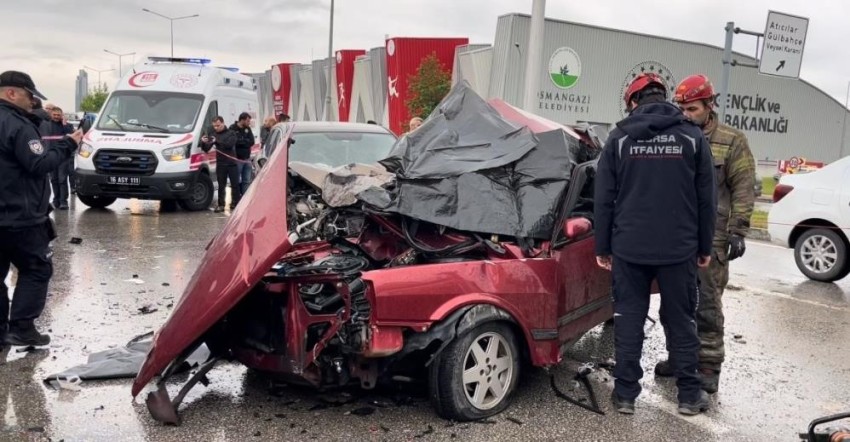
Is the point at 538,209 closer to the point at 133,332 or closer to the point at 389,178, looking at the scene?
the point at 389,178

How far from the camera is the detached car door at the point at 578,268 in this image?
4.26 meters

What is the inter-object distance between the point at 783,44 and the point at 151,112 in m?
11.3

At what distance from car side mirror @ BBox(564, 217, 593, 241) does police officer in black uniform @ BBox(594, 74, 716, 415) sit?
0.56 feet

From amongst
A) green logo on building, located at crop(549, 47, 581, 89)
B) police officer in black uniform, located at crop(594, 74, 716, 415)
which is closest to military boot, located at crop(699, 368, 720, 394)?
police officer in black uniform, located at crop(594, 74, 716, 415)

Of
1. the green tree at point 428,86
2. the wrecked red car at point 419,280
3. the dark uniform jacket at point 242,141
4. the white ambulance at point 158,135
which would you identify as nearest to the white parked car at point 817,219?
the wrecked red car at point 419,280

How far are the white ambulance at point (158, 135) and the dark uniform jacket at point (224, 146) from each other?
0.20 metres

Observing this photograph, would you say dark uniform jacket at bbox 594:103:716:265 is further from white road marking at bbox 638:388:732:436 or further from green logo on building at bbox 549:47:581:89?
green logo on building at bbox 549:47:581:89

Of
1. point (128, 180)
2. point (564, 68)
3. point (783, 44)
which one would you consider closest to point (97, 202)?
point (128, 180)

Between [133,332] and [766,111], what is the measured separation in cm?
4403

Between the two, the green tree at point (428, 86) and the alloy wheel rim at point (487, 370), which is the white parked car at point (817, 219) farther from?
the green tree at point (428, 86)

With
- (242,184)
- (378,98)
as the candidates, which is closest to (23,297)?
(242,184)

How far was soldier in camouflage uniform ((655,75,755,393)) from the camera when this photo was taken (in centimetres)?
454

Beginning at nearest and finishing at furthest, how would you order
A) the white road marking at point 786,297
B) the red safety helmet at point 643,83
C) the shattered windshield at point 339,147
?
the red safety helmet at point 643,83, the white road marking at point 786,297, the shattered windshield at point 339,147

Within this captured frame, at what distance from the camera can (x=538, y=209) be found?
4266 mm
